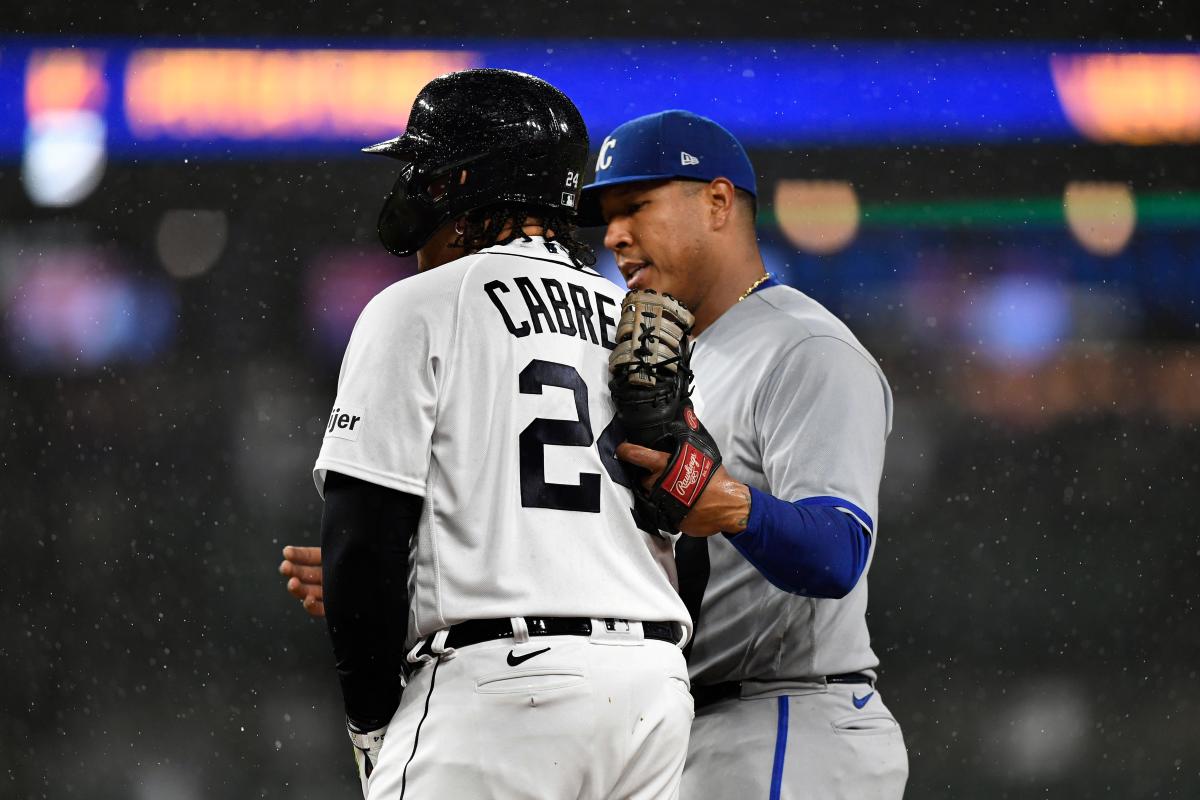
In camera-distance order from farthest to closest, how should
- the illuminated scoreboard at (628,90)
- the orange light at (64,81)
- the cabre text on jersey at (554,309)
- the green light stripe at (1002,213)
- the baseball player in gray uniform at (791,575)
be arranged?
the orange light at (64,81) → the green light stripe at (1002,213) → the illuminated scoreboard at (628,90) → the baseball player in gray uniform at (791,575) → the cabre text on jersey at (554,309)

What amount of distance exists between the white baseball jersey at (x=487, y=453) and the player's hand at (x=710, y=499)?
0.13ft

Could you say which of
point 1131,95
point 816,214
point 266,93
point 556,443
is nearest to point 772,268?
point 816,214

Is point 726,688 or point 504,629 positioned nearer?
point 504,629

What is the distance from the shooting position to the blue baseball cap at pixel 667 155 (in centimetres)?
204

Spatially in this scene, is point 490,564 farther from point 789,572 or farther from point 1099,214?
point 1099,214

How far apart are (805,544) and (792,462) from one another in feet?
0.63

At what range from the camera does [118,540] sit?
14.3 ft

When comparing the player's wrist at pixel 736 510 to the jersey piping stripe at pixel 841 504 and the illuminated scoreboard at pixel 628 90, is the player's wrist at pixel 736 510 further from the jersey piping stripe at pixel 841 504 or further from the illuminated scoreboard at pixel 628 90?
the illuminated scoreboard at pixel 628 90

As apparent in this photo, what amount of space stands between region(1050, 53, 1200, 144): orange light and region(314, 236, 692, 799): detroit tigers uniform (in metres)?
3.57

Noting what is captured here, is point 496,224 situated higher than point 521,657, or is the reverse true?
point 496,224

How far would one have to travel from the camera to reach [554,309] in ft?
4.35

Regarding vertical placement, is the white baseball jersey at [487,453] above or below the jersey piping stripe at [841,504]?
above

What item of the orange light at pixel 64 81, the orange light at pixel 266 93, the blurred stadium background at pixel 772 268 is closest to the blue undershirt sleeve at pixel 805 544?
the blurred stadium background at pixel 772 268

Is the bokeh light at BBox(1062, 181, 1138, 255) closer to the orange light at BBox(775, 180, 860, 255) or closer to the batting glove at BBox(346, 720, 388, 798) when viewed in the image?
the orange light at BBox(775, 180, 860, 255)
